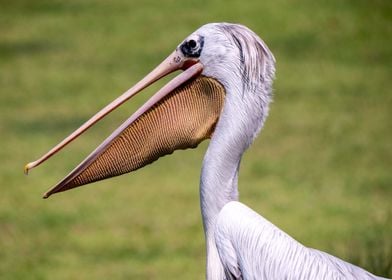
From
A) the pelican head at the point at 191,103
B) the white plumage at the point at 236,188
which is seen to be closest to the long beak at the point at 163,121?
the pelican head at the point at 191,103

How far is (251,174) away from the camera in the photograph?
13.2 meters

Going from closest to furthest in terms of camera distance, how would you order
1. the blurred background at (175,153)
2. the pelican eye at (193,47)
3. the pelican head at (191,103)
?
the pelican head at (191,103), the pelican eye at (193,47), the blurred background at (175,153)

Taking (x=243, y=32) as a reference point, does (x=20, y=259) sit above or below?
below

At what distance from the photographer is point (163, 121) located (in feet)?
19.1

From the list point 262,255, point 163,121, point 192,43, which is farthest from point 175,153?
point 262,255

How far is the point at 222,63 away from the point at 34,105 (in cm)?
1059

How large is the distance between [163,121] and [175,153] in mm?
8391

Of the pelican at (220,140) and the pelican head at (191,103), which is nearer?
the pelican at (220,140)

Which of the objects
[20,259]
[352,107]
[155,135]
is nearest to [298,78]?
[352,107]

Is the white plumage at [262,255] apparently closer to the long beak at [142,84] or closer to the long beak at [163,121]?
the long beak at [163,121]

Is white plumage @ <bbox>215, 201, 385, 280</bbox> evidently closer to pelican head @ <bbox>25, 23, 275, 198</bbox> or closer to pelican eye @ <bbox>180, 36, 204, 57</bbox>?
pelican head @ <bbox>25, 23, 275, 198</bbox>

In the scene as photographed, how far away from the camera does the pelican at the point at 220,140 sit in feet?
17.6

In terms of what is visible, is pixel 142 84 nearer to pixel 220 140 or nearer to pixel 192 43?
pixel 192 43

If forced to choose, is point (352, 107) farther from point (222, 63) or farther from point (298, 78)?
point (222, 63)
